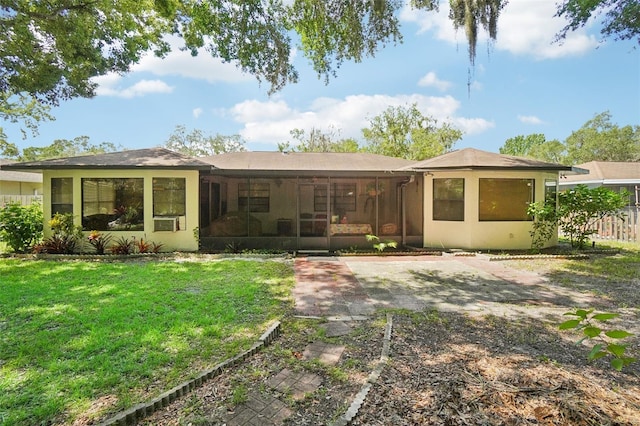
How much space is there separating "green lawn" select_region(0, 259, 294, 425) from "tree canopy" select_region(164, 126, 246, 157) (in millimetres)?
34488

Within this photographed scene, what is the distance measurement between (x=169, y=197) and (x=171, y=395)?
8.21 metres

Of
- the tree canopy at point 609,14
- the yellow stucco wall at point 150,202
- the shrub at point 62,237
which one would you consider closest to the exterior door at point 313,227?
the yellow stucco wall at point 150,202

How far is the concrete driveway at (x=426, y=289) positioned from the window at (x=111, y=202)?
532cm

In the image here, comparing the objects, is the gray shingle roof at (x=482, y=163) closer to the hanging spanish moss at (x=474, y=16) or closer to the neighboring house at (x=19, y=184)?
the hanging spanish moss at (x=474, y=16)

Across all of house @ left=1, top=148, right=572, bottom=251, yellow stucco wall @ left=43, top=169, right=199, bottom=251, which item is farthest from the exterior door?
yellow stucco wall @ left=43, top=169, right=199, bottom=251

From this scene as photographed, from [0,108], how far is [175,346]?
26.0 metres

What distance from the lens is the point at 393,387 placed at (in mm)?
2854

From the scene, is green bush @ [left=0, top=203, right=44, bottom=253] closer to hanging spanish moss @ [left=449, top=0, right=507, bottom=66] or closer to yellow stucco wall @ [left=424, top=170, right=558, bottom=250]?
yellow stucco wall @ [left=424, top=170, right=558, bottom=250]

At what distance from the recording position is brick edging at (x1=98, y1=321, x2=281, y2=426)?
2.41 meters

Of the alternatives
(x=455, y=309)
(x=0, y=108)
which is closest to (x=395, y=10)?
(x=455, y=309)

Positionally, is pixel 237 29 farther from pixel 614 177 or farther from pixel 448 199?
pixel 614 177

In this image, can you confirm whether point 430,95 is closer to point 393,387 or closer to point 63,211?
point 63,211

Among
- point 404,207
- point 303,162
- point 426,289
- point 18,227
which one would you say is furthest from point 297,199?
point 18,227

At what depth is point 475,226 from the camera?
10242 millimetres
